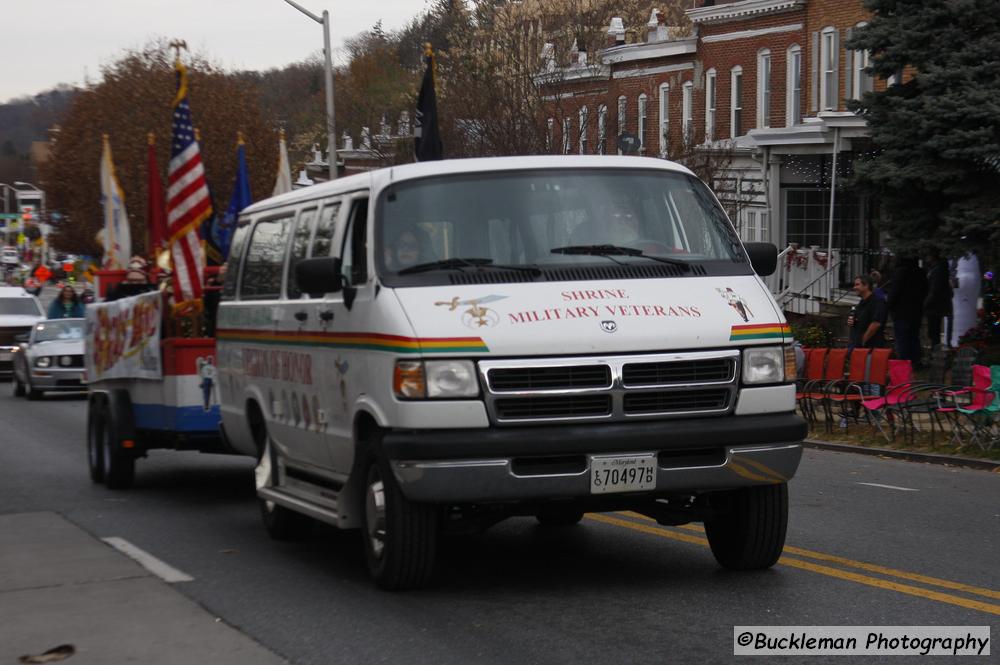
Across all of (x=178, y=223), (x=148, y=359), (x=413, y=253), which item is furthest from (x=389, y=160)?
(x=413, y=253)

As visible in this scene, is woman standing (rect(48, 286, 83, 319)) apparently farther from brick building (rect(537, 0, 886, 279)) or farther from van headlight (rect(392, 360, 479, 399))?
van headlight (rect(392, 360, 479, 399))

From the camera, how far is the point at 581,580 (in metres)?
8.99

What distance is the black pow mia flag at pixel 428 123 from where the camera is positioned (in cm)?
2416

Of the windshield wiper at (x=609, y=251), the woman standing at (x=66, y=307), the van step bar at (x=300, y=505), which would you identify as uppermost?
the windshield wiper at (x=609, y=251)

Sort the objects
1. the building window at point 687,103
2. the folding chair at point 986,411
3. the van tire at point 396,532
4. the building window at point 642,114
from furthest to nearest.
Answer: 1. the building window at point 642,114
2. the building window at point 687,103
3. the folding chair at point 986,411
4. the van tire at point 396,532

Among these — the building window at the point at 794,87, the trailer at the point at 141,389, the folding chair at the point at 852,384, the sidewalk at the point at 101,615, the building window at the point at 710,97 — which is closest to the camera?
the sidewalk at the point at 101,615

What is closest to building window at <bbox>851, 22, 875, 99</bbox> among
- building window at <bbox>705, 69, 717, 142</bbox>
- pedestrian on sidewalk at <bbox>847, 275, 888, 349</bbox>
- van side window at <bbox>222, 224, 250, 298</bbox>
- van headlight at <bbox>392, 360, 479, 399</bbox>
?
building window at <bbox>705, 69, 717, 142</bbox>

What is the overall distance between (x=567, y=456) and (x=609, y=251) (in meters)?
1.33

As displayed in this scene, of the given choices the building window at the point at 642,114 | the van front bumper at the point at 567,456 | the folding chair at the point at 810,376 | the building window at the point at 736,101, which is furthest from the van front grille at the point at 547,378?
the building window at the point at 642,114

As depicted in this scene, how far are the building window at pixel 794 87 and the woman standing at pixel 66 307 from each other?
18012 millimetres

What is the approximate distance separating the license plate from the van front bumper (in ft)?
0.11

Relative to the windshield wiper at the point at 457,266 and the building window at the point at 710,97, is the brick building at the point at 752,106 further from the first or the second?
the windshield wiper at the point at 457,266

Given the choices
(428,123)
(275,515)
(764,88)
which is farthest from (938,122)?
(764,88)

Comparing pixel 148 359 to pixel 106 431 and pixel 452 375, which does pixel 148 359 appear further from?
pixel 452 375
